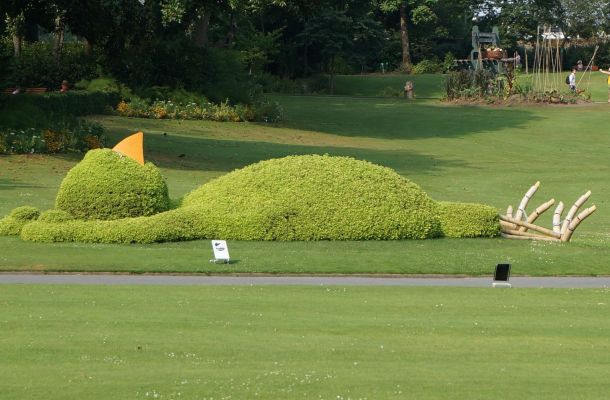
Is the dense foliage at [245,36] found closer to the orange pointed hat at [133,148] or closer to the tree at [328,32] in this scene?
the tree at [328,32]

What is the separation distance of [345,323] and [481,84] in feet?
179

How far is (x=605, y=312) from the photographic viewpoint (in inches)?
515

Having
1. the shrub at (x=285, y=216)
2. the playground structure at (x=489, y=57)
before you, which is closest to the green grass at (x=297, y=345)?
the shrub at (x=285, y=216)

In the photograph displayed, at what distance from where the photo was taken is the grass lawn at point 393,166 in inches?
682

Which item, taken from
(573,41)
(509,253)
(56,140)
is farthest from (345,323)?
(573,41)

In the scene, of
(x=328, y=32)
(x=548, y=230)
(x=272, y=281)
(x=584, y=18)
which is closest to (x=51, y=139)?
(x=548, y=230)

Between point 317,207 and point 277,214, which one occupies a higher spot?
point 317,207

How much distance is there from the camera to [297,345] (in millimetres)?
10484

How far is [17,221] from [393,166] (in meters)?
18.8

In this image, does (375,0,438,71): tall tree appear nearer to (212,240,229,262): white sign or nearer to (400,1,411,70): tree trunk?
(400,1,411,70): tree trunk

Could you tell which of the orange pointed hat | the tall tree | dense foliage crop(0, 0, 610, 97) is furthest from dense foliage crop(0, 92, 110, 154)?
the tall tree

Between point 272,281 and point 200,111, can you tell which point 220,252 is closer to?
point 272,281

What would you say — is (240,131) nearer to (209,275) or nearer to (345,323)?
(209,275)

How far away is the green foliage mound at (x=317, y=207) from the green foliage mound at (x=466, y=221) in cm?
35
